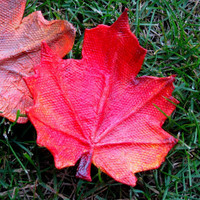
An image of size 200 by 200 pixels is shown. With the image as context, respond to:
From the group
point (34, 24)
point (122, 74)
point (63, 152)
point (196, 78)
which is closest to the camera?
point (63, 152)

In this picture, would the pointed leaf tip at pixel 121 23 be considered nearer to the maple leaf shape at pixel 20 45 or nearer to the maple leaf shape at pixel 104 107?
the maple leaf shape at pixel 104 107

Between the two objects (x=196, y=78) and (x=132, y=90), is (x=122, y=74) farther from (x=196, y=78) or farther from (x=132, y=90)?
(x=196, y=78)

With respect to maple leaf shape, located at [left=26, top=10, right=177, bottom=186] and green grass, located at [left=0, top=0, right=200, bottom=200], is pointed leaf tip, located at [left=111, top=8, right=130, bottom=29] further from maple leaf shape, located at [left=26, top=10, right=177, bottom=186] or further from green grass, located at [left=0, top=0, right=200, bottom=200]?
green grass, located at [left=0, top=0, right=200, bottom=200]

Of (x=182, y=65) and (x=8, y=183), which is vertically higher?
(x=182, y=65)

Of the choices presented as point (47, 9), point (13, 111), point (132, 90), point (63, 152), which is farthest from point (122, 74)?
point (47, 9)

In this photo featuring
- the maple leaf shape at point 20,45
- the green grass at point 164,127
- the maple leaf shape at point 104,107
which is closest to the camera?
the maple leaf shape at point 104,107

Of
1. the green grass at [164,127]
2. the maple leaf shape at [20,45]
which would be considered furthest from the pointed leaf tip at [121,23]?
the green grass at [164,127]

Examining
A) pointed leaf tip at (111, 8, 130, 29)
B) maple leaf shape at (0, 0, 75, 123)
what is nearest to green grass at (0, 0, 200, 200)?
maple leaf shape at (0, 0, 75, 123)
